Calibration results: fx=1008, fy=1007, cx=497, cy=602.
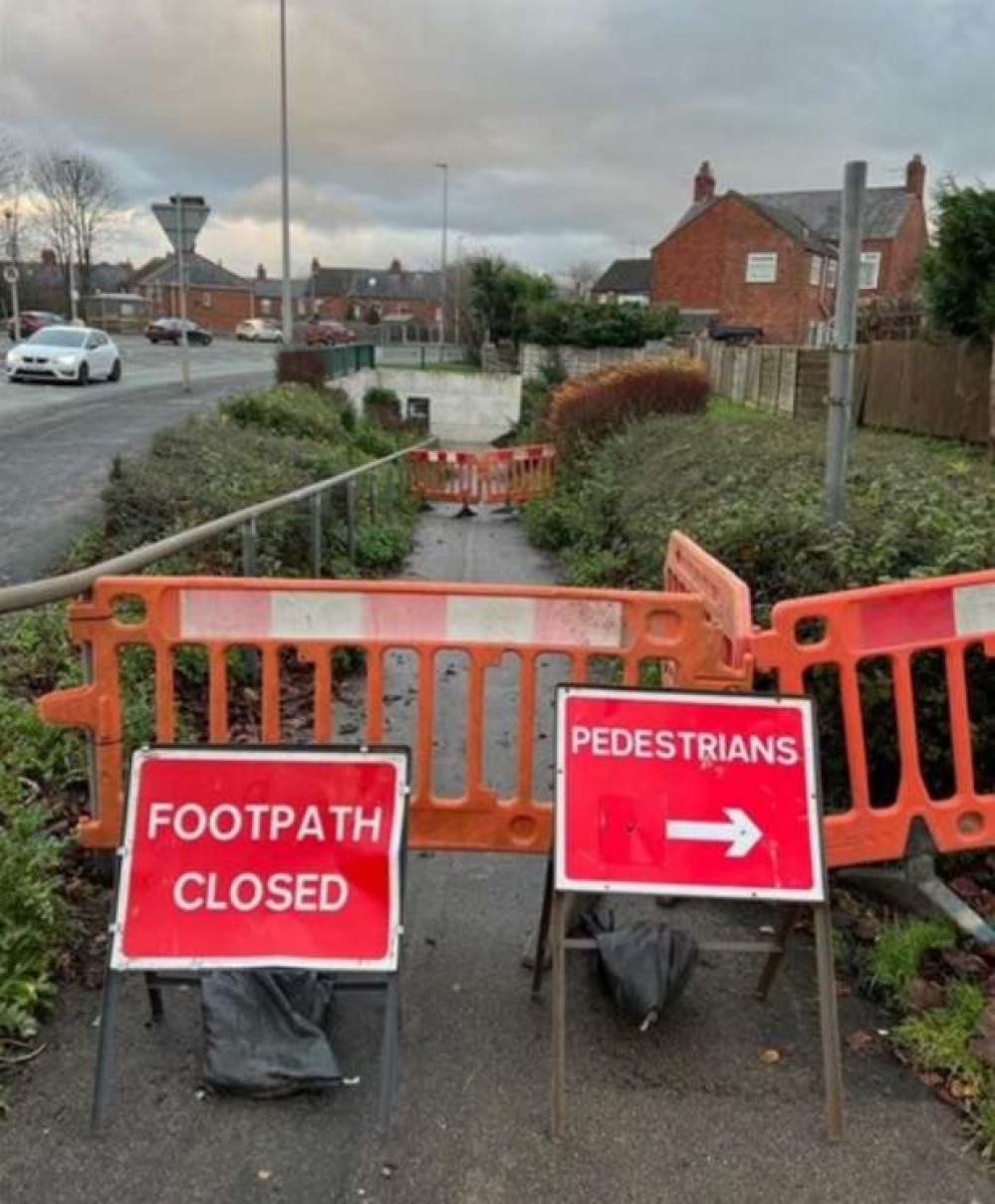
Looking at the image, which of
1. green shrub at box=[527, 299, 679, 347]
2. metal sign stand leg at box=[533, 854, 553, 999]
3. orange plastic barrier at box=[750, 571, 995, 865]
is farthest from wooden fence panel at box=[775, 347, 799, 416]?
metal sign stand leg at box=[533, 854, 553, 999]

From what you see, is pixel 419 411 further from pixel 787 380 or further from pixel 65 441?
pixel 65 441

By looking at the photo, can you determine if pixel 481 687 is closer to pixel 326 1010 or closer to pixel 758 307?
pixel 326 1010

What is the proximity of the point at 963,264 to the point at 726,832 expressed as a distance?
54.1 feet

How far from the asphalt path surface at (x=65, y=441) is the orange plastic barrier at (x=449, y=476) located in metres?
4.05

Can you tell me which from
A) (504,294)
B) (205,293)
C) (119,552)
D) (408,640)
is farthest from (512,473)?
(205,293)

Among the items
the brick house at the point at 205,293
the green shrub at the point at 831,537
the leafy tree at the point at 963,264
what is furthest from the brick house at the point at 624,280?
the green shrub at the point at 831,537

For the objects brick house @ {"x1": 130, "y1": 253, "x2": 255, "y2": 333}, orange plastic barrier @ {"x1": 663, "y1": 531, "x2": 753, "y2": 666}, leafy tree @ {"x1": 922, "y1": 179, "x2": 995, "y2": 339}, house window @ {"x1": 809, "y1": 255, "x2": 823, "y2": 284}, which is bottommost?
orange plastic barrier @ {"x1": 663, "y1": 531, "x2": 753, "y2": 666}

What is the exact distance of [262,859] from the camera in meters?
2.55

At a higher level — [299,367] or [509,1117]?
[299,367]

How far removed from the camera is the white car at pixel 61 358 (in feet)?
78.8

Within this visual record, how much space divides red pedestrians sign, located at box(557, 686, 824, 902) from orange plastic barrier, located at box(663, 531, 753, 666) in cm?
44

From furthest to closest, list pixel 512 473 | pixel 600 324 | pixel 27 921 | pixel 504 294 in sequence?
pixel 504 294 → pixel 600 324 → pixel 512 473 → pixel 27 921

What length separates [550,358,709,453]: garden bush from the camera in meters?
15.3

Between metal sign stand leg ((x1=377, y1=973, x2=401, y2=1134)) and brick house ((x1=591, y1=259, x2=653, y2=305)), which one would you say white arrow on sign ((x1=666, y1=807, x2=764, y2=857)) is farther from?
brick house ((x1=591, y1=259, x2=653, y2=305))
